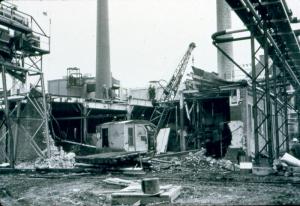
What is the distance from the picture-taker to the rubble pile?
15.8 meters

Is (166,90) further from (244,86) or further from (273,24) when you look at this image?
(273,24)

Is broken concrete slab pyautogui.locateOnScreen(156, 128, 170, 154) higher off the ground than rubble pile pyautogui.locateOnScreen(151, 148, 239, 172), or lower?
higher

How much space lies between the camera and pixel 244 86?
19.8 m

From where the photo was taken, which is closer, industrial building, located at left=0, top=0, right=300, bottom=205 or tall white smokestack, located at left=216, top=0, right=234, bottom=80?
industrial building, located at left=0, top=0, right=300, bottom=205

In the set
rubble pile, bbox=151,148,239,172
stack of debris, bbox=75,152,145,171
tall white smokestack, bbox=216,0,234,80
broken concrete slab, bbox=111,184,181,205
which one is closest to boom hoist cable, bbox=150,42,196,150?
tall white smokestack, bbox=216,0,234,80

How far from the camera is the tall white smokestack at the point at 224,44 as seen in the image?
35.5m

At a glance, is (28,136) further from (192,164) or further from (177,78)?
(177,78)

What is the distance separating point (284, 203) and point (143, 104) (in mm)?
21692

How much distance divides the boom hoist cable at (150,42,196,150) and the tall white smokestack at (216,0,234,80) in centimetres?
371

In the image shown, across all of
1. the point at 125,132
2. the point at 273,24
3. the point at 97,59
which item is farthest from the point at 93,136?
the point at 273,24

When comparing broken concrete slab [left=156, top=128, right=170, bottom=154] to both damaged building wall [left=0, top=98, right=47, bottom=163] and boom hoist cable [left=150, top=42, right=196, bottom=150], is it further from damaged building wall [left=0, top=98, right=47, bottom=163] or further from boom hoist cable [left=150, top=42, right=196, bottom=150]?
damaged building wall [left=0, top=98, right=47, bottom=163]

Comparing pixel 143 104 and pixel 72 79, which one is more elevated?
pixel 72 79

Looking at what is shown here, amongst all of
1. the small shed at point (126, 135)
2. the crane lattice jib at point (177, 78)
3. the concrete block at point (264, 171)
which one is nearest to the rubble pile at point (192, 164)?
the concrete block at point (264, 171)

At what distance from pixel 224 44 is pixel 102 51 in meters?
11.8
